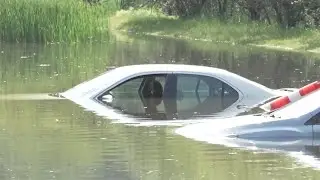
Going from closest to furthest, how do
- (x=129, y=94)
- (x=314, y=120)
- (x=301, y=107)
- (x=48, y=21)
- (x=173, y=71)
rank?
(x=314, y=120) → (x=301, y=107) → (x=173, y=71) → (x=129, y=94) → (x=48, y=21)

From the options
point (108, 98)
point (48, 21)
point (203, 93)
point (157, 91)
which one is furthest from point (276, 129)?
point (48, 21)

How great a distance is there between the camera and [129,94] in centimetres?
1623

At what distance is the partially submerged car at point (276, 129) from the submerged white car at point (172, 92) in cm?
284

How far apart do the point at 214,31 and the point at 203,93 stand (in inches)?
1254

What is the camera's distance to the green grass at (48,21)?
36.5 m

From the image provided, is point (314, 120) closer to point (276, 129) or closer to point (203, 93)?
point (276, 129)

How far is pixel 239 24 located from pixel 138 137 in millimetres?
35190

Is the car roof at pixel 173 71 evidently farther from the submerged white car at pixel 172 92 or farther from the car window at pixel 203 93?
the car window at pixel 203 93

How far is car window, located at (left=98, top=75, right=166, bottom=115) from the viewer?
1588 cm

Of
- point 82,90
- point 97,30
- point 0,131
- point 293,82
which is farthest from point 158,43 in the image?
point 0,131

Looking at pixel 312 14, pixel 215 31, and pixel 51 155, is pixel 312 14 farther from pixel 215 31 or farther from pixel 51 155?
pixel 51 155

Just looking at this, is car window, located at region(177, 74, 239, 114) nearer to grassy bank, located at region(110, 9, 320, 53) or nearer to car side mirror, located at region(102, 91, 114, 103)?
car side mirror, located at region(102, 91, 114, 103)

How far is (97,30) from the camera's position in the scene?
39156mm

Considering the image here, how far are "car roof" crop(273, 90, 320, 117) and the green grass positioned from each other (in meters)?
25.1
